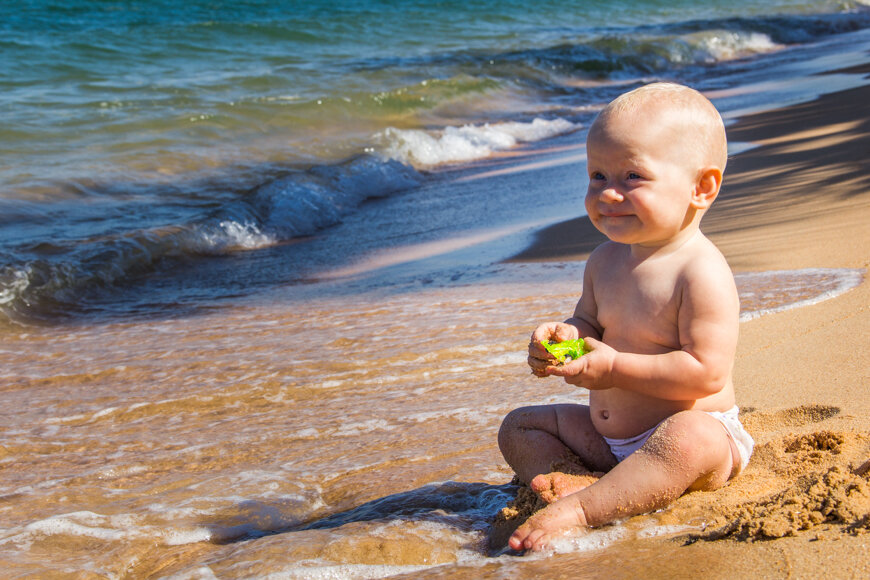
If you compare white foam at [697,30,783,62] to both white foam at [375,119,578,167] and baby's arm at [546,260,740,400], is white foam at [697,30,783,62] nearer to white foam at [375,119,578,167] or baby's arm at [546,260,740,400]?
white foam at [375,119,578,167]

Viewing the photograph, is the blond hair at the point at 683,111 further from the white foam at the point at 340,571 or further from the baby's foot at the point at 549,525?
the white foam at the point at 340,571

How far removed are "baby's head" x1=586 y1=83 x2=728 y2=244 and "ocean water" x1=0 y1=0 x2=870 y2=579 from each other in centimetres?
74

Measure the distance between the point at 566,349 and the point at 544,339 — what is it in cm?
10

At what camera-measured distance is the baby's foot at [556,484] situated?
2258mm

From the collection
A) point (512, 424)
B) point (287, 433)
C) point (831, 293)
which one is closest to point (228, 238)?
point (287, 433)

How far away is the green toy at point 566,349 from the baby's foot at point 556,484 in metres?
0.31

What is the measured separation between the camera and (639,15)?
2872 centimetres

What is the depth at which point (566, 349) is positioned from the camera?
7.23 ft

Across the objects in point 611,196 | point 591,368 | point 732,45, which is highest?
point 732,45

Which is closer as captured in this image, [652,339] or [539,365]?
[539,365]

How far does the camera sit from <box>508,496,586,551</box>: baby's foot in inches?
83.4

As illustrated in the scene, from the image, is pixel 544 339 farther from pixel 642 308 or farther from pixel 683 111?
pixel 683 111

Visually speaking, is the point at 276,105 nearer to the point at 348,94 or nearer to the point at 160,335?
the point at 348,94

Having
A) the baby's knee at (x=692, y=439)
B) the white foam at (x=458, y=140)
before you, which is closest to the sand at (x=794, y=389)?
the baby's knee at (x=692, y=439)
